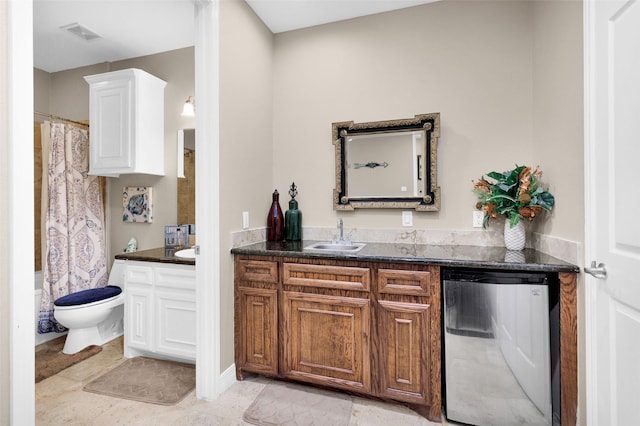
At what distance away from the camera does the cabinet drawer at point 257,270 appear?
2.04 meters

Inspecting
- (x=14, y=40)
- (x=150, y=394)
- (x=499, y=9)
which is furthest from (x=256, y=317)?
(x=499, y=9)

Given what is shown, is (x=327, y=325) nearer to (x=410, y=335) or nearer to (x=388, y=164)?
(x=410, y=335)

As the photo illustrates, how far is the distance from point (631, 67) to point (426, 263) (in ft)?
3.77

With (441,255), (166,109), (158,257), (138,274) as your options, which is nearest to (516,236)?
(441,255)

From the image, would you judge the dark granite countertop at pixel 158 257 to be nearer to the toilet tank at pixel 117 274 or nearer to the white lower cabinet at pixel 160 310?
the white lower cabinet at pixel 160 310

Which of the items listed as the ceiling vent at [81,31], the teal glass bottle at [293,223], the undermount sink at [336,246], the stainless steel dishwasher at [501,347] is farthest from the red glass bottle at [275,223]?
the ceiling vent at [81,31]

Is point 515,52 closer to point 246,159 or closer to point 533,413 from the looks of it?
point 246,159

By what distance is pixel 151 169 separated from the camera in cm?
294

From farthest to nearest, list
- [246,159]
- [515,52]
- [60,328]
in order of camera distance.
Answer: [60,328] < [246,159] < [515,52]

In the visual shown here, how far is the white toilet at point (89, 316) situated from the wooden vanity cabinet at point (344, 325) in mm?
1363

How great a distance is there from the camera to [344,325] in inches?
74.9

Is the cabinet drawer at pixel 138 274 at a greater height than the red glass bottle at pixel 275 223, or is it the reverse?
the red glass bottle at pixel 275 223

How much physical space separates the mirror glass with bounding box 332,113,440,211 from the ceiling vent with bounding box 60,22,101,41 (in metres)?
2.38

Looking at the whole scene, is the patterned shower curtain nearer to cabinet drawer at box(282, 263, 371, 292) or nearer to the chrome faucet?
cabinet drawer at box(282, 263, 371, 292)
